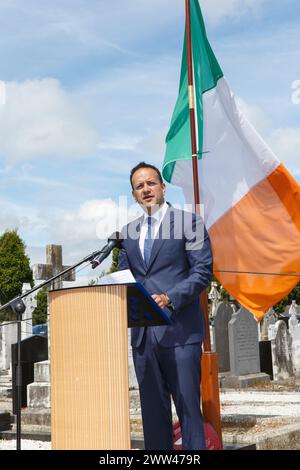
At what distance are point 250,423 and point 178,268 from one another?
3.26 metres

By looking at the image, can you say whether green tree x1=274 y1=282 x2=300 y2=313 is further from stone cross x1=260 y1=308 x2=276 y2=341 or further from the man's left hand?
the man's left hand

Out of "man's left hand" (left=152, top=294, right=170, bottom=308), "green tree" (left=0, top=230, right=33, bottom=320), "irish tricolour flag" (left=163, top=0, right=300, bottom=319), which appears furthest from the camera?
"green tree" (left=0, top=230, right=33, bottom=320)

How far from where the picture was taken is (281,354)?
607 inches

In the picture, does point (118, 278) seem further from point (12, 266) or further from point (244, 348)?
point (12, 266)

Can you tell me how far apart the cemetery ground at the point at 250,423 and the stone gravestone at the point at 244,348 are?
1.05 meters

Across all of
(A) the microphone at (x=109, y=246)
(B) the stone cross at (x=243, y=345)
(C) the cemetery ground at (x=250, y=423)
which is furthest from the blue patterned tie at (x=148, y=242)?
(B) the stone cross at (x=243, y=345)

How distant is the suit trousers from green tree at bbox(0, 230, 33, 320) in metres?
34.6

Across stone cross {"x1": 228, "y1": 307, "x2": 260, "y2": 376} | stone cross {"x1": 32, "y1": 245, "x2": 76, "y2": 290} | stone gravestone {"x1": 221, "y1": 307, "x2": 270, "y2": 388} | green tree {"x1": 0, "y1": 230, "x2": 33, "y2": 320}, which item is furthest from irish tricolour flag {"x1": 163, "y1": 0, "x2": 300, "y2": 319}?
green tree {"x1": 0, "y1": 230, "x2": 33, "y2": 320}

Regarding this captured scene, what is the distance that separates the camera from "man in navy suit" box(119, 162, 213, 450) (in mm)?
4008

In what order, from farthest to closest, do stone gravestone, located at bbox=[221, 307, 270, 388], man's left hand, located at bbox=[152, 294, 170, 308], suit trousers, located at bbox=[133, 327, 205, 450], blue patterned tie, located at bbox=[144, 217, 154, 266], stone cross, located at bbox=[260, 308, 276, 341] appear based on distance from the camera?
stone cross, located at bbox=[260, 308, 276, 341] < stone gravestone, located at bbox=[221, 307, 270, 388] < blue patterned tie, located at bbox=[144, 217, 154, 266] < suit trousers, located at bbox=[133, 327, 205, 450] < man's left hand, located at bbox=[152, 294, 170, 308]

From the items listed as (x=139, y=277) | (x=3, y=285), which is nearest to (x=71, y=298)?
(x=139, y=277)

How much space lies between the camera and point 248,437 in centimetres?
559

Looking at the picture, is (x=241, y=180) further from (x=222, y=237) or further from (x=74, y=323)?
(x=74, y=323)

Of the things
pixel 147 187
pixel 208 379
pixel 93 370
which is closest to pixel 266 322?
pixel 208 379
